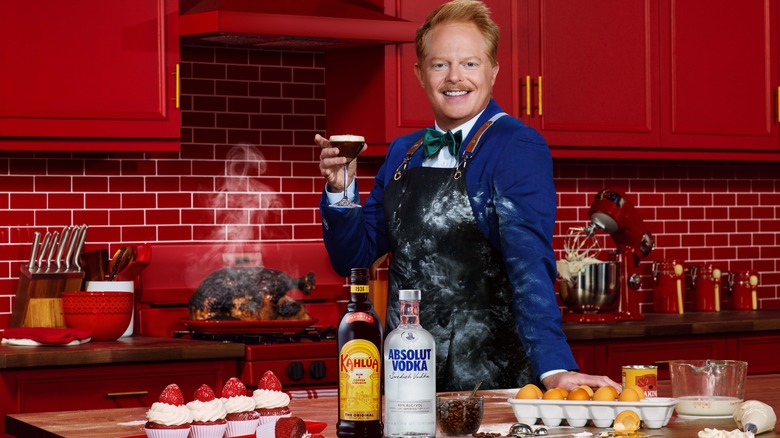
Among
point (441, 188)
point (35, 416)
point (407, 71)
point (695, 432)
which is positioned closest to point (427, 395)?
point (695, 432)

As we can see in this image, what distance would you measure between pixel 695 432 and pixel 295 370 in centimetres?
217

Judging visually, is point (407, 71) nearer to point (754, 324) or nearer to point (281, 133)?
point (281, 133)

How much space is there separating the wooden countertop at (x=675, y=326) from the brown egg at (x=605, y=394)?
7.58ft

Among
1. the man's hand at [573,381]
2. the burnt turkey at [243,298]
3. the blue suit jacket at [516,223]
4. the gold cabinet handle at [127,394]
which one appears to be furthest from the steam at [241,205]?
the man's hand at [573,381]

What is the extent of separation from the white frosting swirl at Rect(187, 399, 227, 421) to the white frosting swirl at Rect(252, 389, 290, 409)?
11cm

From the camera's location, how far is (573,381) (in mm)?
2312

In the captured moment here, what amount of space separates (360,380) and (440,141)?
125 cm

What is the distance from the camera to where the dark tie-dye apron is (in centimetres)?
298

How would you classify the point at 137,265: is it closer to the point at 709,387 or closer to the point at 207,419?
the point at 207,419

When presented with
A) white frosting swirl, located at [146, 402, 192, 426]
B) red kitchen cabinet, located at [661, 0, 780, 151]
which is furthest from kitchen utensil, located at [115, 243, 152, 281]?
white frosting swirl, located at [146, 402, 192, 426]

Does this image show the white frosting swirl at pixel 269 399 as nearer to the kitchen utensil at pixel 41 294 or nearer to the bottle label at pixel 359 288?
the bottle label at pixel 359 288

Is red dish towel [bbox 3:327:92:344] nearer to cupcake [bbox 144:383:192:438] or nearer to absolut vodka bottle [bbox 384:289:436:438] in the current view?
cupcake [bbox 144:383:192:438]

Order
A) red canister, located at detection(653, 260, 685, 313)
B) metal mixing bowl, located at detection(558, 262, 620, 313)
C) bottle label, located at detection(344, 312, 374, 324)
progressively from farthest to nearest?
red canister, located at detection(653, 260, 685, 313) → metal mixing bowl, located at detection(558, 262, 620, 313) → bottle label, located at detection(344, 312, 374, 324)

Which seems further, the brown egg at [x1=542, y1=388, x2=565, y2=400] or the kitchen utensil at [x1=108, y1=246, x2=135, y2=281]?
the kitchen utensil at [x1=108, y1=246, x2=135, y2=281]
